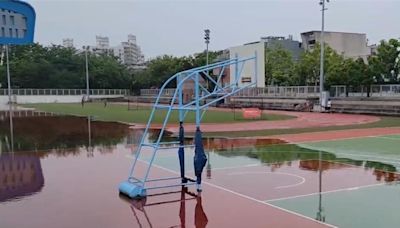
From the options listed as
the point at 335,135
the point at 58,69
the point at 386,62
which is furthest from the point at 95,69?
the point at 335,135

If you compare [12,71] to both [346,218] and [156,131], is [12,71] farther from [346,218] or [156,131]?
[346,218]

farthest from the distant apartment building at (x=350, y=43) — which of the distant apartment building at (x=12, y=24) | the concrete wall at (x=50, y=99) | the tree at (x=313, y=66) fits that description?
the distant apartment building at (x=12, y=24)

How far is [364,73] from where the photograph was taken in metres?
41.4

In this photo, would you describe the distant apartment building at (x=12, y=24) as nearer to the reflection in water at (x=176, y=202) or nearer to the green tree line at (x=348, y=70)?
the reflection in water at (x=176, y=202)

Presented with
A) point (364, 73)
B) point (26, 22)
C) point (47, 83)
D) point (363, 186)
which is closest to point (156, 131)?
point (363, 186)

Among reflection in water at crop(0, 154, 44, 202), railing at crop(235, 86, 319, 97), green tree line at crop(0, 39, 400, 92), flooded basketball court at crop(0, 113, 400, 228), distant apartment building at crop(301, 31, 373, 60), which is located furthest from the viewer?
distant apartment building at crop(301, 31, 373, 60)

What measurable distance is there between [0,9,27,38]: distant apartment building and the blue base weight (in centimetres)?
611

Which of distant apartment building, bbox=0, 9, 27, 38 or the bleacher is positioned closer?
distant apartment building, bbox=0, 9, 27, 38

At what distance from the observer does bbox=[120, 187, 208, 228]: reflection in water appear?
8055 millimetres

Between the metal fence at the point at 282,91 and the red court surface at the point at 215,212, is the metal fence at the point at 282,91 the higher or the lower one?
the higher one

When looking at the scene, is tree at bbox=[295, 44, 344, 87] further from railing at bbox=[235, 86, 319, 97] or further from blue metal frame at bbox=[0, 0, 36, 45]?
blue metal frame at bbox=[0, 0, 36, 45]

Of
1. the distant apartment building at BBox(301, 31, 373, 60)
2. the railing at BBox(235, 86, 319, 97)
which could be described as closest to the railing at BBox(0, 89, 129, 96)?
the distant apartment building at BBox(301, 31, 373, 60)

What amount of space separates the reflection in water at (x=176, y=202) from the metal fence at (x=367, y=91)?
3264 centimetres

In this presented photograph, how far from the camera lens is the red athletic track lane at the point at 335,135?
20.1m
